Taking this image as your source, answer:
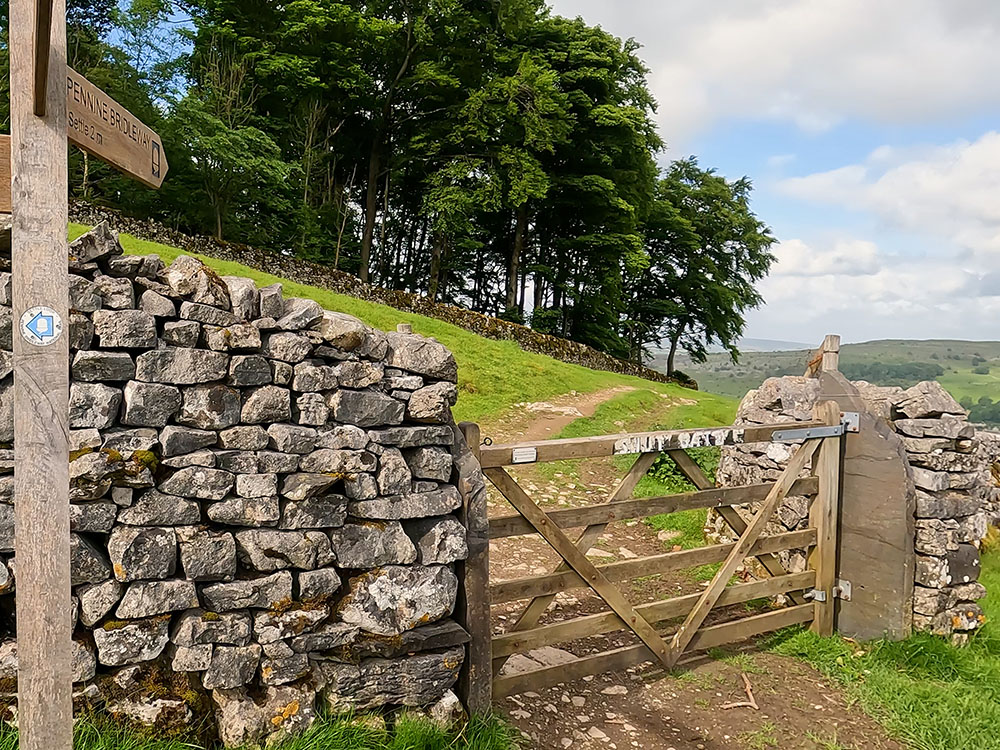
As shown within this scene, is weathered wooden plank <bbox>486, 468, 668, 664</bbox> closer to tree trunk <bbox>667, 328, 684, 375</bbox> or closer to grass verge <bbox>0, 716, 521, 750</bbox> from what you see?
grass verge <bbox>0, 716, 521, 750</bbox>

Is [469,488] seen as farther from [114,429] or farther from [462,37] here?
[462,37]

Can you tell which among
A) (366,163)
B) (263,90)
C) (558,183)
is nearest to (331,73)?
(263,90)

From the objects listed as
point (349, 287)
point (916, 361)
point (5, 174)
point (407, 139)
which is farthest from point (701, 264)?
point (916, 361)

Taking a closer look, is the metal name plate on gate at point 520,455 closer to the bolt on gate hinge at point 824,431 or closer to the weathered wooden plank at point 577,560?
the weathered wooden plank at point 577,560

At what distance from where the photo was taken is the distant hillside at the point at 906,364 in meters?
46.0

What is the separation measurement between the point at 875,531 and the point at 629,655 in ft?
8.24

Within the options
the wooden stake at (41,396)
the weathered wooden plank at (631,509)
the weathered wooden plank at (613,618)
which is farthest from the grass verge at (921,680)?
the wooden stake at (41,396)

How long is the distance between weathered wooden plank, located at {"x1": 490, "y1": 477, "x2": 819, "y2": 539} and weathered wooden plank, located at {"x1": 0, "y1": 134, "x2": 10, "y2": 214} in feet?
10.0

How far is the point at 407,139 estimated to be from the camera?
3091 cm

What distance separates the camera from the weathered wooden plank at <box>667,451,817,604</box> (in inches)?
198

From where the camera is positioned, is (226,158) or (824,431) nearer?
(824,431)

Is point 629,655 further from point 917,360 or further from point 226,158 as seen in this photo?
point 917,360

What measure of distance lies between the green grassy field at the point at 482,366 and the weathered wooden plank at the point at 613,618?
733 cm

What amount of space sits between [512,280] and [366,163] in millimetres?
9565
